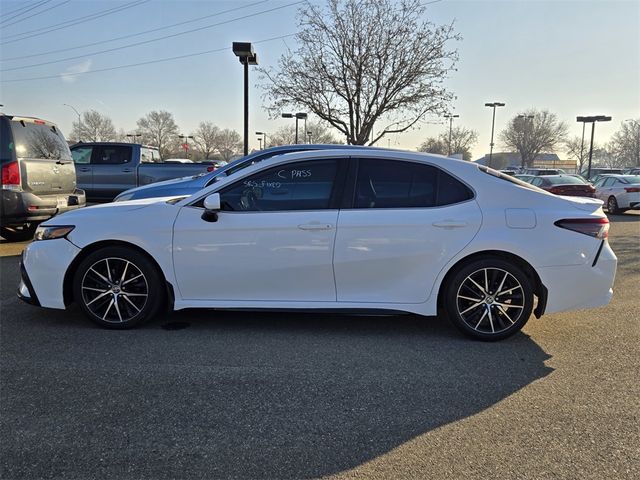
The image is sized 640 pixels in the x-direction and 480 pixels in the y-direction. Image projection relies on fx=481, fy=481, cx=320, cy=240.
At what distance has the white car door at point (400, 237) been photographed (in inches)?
161

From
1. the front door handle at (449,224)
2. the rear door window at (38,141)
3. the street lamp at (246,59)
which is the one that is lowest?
the front door handle at (449,224)

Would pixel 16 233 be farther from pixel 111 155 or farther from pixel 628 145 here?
pixel 628 145

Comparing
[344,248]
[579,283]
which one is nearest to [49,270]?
[344,248]

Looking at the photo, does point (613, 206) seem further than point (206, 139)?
No

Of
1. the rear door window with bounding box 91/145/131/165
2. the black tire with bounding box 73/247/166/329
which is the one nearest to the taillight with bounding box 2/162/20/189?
the black tire with bounding box 73/247/166/329

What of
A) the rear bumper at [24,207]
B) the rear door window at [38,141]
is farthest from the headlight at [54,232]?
the rear door window at [38,141]

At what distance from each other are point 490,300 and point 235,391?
2288 mm

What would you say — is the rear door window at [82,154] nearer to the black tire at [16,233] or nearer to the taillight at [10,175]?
the black tire at [16,233]

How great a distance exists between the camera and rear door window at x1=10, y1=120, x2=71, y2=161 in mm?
7612

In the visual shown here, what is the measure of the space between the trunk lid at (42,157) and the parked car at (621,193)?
17778 millimetres

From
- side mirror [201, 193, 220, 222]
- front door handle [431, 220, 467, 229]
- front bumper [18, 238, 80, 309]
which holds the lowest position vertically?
front bumper [18, 238, 80, 309]

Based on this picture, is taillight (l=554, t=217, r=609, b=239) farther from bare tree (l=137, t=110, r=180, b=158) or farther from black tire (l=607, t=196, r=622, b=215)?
bare tree (l=137, t=110, r=180, b=158)

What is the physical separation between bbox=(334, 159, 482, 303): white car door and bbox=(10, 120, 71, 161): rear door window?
6.19m

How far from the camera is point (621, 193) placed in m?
17.5
